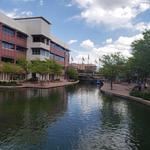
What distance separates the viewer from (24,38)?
8306 centimetres

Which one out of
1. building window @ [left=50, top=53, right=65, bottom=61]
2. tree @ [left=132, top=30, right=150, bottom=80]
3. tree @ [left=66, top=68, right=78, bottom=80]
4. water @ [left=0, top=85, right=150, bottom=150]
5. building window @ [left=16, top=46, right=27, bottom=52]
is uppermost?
building window @ [left=16, top=46, right=27, bottom=52]

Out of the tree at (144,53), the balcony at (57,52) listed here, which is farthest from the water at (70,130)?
the balcony at (57,52)

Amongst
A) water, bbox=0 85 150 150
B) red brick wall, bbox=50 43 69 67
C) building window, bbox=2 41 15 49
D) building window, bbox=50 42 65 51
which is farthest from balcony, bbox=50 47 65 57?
water, bbox=0 85 150 150

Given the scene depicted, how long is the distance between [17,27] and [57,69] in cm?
1822

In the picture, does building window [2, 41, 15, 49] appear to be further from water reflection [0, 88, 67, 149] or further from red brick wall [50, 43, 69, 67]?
water reflection [0, 88, 67, 149]

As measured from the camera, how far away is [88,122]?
77.2ft

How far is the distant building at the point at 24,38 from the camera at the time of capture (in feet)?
234

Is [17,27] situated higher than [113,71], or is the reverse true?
[17,27]

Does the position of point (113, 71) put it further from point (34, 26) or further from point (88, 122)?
point (88, 122)

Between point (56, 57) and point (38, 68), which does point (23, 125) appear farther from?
point (56, 57)

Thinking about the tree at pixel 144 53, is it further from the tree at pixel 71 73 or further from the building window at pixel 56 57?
the tree at pixel 71 73

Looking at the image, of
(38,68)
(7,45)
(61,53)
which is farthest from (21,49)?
(61,53)

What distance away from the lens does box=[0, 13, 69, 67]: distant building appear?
234ft

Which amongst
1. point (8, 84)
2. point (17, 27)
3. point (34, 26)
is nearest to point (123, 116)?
point (8, 84)
